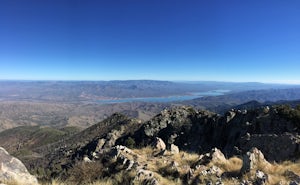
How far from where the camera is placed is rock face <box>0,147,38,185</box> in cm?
744

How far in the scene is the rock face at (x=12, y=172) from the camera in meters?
7.44

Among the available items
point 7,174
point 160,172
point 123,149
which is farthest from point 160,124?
point 7,174

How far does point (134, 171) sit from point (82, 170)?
2.60 m

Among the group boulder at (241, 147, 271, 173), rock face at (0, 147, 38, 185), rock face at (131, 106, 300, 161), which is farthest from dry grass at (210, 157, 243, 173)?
rock face at (0, 147, 38, 185)

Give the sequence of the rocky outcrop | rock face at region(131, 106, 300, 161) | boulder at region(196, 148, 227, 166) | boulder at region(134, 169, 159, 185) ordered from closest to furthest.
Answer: boulder at region(134, 169, 159, 185), boulder at region(196, 148, 227, 166), the rocky outcrop, rock face at region(131, 106, 300, 161)

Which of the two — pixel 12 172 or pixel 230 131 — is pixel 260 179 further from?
pixel 230 131

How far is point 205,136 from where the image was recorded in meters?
43.1

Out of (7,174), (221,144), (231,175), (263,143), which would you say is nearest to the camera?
(7,174)

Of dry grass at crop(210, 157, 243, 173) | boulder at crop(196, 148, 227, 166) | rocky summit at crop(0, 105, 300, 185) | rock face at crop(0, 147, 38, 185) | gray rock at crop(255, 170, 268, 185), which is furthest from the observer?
boulder at crop(196, 148, 227, 166)

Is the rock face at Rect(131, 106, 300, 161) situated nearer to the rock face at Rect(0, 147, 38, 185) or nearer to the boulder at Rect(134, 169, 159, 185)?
the boulder at Rect(134, 169, 159, 185)

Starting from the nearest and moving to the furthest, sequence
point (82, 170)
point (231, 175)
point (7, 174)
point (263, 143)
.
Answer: point (7, 174) → point (231, 175) → point (82, 170) → point (263, 143)

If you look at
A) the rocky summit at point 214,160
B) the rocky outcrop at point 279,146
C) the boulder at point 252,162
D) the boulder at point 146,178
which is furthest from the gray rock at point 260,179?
the rocky outcrop at point 279,146

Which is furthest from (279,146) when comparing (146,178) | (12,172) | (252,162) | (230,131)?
(230,131)

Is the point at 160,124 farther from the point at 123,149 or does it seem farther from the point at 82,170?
the point at 82,170
